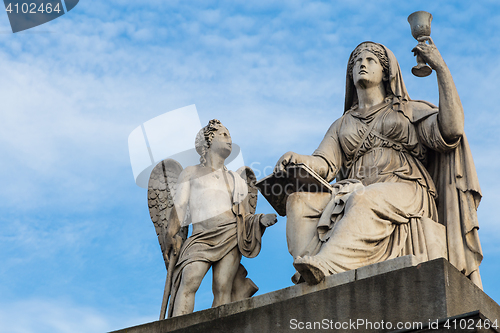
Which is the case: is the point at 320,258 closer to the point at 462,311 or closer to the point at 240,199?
the point at 462,311

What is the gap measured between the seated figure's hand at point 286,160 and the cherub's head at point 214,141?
4.81ft

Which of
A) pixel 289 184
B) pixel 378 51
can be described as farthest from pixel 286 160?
pixel 378 51

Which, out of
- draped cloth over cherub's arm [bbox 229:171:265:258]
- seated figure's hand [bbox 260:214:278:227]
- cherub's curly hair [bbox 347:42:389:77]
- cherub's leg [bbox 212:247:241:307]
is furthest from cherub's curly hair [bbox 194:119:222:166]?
cherub's curly hair [bbox 347:42:389:77]

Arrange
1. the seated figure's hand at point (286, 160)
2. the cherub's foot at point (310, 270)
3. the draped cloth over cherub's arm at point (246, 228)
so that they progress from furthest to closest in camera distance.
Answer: the draped cloth over cherub's arm at point (246, 228)
the seated figure's hand at point (286, 160)
the cherub's foot at point (310, 270)

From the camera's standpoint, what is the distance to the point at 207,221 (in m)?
9.19

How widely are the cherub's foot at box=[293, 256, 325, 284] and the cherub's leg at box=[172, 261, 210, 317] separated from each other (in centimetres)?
204

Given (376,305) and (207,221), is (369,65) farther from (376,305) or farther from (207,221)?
(376,305)

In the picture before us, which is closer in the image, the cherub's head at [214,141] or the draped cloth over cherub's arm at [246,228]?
the draped cloth over cherub's arm at [246,228]

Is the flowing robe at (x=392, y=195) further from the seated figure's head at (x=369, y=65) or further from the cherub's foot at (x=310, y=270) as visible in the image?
the seated figure's head at (x=369, y=65)

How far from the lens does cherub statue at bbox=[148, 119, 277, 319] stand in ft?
29.1

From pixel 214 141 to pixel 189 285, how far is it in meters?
1.95

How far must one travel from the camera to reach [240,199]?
9477 mm

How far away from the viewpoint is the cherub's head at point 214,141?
972 centimetres

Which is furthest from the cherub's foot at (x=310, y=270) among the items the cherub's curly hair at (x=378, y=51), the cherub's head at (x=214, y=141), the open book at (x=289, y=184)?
the cherub's curly hair at (x=378, y=51)
